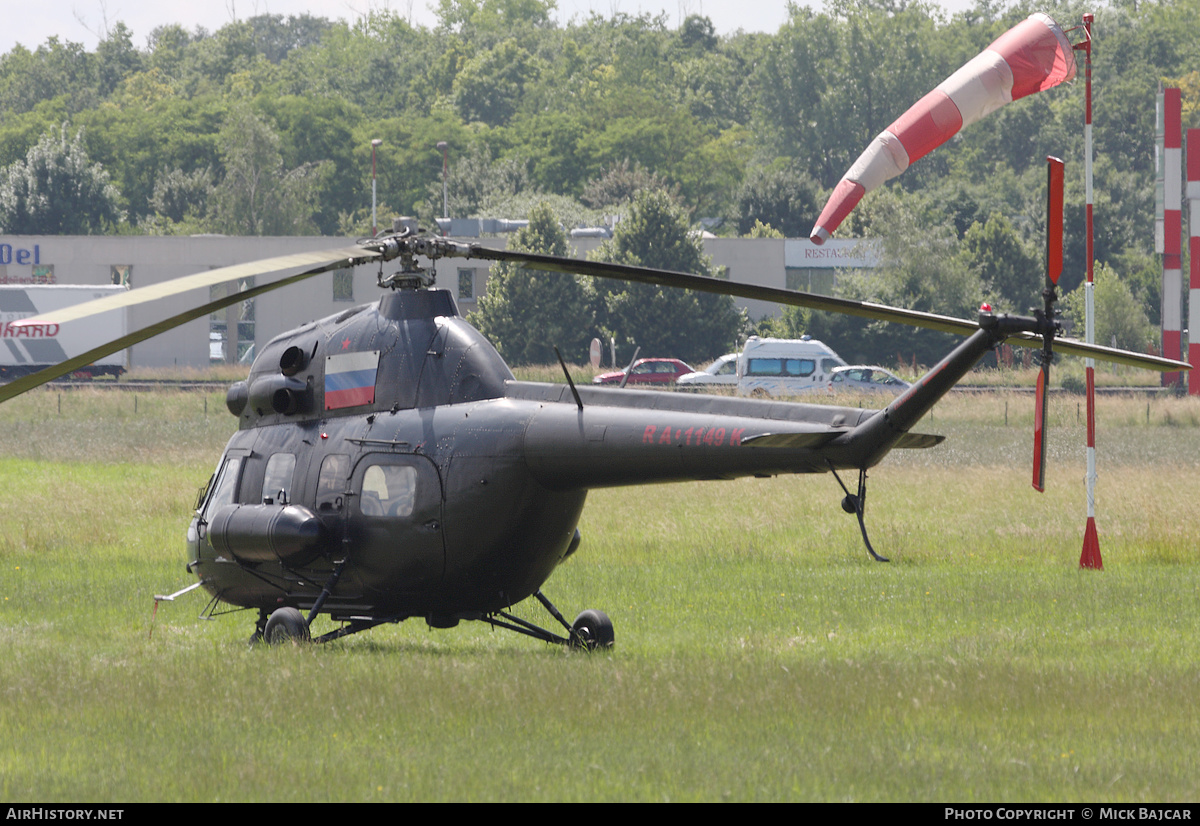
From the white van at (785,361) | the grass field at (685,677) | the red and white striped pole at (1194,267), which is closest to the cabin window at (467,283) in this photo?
the white van at (785,361)

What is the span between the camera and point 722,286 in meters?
11.0

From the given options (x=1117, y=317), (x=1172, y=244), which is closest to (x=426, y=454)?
(x=1172, y=244)

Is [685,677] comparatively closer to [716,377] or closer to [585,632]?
Answer: [585,632]

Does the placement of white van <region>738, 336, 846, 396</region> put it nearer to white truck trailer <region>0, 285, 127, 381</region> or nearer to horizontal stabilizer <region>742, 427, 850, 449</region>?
white truck trailer <region>0, 285, 127, 381</region>

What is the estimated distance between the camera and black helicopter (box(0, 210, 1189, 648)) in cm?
1142

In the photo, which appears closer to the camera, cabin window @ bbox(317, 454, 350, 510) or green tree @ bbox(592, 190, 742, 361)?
cabin window @ bbox(317, 454, 350, 510)

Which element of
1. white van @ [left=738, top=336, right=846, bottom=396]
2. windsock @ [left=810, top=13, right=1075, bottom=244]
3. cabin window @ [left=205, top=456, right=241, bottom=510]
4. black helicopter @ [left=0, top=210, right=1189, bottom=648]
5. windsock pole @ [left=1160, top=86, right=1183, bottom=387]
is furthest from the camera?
white van @ [left=738, top=336, right=846, bottom=396]

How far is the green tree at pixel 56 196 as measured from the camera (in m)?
107

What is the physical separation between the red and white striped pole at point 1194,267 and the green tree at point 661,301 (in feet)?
84.2

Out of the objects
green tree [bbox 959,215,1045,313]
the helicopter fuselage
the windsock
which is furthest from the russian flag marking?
green tree [bbox 959,215,1045,313]

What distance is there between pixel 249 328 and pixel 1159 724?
272 ft

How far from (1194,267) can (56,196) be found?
85252mm

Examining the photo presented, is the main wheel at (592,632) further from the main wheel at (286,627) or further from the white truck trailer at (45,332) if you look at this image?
the white truck trailer at (45,332)

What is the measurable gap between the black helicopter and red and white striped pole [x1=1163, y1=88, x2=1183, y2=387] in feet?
151
